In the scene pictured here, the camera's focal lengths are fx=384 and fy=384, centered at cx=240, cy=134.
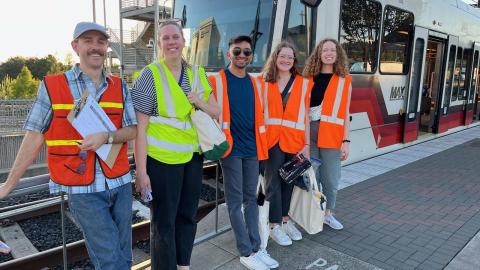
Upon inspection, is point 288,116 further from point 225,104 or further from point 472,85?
point 472,85

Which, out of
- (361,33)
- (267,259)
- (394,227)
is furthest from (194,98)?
(361,33)

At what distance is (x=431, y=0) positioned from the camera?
24.8 feet

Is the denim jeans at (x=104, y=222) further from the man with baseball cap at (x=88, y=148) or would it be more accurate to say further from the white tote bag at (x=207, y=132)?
the white tote bag at (x=207, y=132)

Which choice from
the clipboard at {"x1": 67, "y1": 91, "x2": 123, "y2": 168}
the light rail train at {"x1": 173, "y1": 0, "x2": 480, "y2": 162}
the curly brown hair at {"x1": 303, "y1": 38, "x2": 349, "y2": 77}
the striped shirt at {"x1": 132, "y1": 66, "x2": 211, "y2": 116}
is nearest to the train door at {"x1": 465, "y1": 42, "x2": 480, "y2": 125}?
the light rail train at {"x1": 173, "y1": 0, "x2": 480, "y2": 162}

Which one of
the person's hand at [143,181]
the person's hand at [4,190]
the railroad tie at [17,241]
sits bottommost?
the railroad tie at [17,241]

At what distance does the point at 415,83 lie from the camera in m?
7.62

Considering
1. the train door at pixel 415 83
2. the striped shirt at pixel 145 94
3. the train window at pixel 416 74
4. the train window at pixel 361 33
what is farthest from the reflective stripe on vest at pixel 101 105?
the train window at pixel 416 74

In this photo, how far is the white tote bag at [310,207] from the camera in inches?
139

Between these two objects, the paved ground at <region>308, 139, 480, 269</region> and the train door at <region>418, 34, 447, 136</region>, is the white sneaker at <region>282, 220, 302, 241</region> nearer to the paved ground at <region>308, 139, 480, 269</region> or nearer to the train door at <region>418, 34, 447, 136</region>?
the paved ground at <region>308, 139, 480, 269</region>

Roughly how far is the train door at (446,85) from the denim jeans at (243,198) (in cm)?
791

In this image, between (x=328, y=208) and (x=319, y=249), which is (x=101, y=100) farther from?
(x=328, y=208)

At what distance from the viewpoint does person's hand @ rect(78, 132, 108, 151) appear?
1.93 m

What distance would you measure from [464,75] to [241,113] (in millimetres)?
10122

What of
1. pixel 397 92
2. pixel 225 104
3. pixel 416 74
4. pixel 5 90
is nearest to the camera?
pixel 225 104
